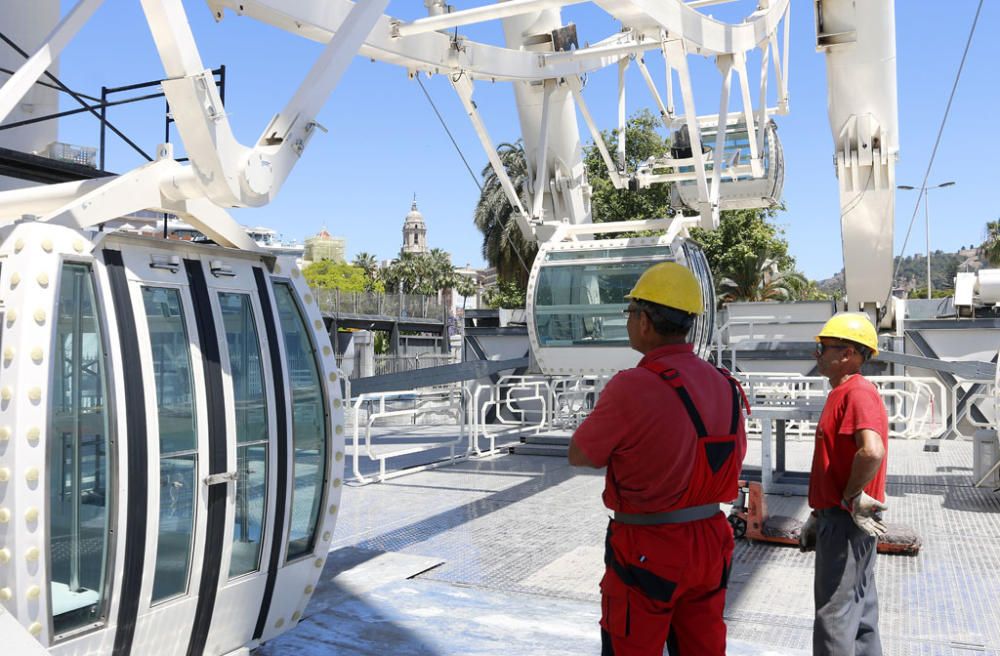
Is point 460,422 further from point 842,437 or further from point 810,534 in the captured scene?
point 842,437

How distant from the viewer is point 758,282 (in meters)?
42.5

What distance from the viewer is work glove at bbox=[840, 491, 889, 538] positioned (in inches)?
166

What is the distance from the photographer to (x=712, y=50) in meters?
11.9

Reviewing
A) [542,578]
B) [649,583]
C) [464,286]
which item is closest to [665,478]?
[649,583]

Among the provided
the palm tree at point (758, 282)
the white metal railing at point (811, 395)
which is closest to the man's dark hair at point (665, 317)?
the white metal railing at point (811, 395)

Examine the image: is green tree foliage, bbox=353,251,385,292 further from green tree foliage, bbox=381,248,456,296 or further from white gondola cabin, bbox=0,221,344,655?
white gondola cabin, bbox=0,221,344,655

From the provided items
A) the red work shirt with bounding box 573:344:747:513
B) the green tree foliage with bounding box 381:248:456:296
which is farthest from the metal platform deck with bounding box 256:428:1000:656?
the green tree foliage with bounding box 381:248:456:296

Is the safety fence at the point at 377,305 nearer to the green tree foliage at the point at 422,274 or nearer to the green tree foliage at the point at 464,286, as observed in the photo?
the green tree foliage at the point at 422,274

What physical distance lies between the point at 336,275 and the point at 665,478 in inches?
4333

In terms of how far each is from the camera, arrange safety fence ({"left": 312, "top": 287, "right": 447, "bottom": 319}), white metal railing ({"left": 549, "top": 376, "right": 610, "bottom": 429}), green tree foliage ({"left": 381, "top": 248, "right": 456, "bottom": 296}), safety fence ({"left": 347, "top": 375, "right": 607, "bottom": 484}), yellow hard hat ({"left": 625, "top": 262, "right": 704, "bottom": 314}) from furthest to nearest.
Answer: green tree foliage ({"left": 381, "top": 248, "right": 456, "bottom": 296}) < safety fence ({"left": 312, "top": 287, "right": 447, "bottom": 319}) < white metal railing ({"left": 549, "top": 376, "right": 610, "bottom": 429}) < safety fence ({"left": 347, "top": 375, "right": 607, "bottom": 484}) < yellow hard hat ({"left": 625, "top": 262, "right": 704, "bottom": 314})

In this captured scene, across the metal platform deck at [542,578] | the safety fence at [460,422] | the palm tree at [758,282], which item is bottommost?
the metal platform deck at [542,578]

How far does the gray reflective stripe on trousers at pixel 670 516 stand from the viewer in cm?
343

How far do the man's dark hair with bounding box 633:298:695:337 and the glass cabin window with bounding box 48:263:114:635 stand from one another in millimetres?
2386

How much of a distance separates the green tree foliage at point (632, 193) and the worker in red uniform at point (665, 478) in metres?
34.4
